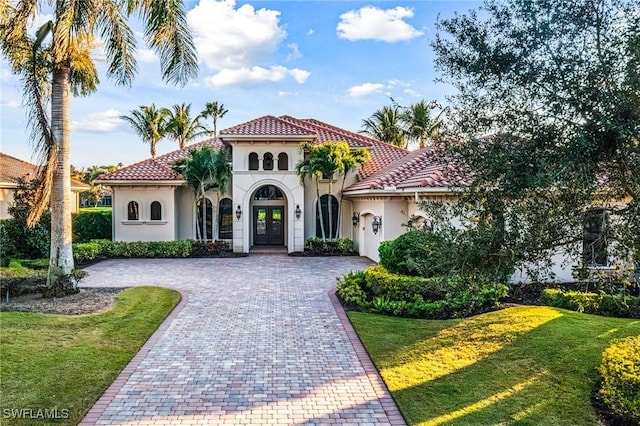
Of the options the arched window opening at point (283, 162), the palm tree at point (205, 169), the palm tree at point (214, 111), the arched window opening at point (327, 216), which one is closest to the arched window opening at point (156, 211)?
the palm tree at point (205, 169)

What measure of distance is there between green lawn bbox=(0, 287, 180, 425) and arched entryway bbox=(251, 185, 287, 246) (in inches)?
592

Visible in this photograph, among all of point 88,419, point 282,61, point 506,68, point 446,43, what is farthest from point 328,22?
point 88,419

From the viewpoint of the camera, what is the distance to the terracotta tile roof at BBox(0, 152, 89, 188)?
25.8m

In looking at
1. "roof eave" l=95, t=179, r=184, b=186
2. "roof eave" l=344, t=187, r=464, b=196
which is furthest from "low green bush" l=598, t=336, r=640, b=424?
"roof eave" l=95, t=179, r=184, b=186

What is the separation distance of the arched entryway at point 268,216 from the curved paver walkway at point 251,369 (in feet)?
41.8

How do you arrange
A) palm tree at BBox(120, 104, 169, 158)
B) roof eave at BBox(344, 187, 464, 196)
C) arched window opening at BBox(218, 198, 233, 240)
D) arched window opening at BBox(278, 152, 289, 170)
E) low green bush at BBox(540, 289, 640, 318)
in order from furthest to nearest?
palm tree at BBox(120, 104, 169, 158) → arched window opening at BBox(218, 198, 233, 240) → arched window opening at BBox(278, 152, 289, 170) → roof eave at BBox(344, 187, 464, 196) → low green bush at BBox(540, 289, 640, 318)

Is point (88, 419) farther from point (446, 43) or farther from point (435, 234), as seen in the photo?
point (446, 43)

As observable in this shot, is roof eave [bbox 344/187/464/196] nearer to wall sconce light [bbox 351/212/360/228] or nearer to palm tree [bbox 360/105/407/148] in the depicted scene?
wall sconce light [bbox 351/212/360/228]

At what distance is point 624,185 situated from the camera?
205 inches

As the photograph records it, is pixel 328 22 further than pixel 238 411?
Yes

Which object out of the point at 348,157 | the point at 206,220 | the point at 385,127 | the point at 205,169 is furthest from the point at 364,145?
the point at 385,127

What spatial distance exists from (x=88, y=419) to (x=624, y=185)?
757 centimetres

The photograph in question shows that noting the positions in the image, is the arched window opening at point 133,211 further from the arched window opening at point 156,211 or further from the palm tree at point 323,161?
the palm tree at point 323,161

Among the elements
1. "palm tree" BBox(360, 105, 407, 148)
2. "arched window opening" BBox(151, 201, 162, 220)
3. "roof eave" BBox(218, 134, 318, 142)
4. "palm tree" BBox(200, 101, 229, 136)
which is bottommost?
"arched window opening" BBox(151, 201, 162, 220)
